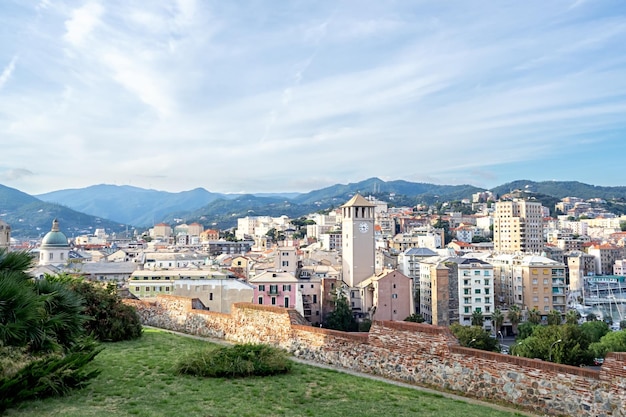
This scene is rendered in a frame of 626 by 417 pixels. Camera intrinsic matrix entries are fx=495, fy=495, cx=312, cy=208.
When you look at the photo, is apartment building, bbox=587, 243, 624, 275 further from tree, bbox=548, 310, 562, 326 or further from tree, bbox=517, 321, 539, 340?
tree, bbox=517, 321, 539, 340

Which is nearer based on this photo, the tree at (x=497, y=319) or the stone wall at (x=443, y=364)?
the stone wall at (x=443, y=364)

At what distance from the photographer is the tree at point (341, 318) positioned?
57.2 meters

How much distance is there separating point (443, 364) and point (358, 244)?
64574 millimetres

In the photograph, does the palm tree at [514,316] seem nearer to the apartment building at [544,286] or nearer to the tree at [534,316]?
the tree at [534,316]

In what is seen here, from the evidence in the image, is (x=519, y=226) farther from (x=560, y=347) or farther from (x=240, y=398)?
(x=240, y=398)

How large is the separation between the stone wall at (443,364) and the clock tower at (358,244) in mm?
60369

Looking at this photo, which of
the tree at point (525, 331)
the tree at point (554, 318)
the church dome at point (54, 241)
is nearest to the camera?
the tree at point (525, 331)

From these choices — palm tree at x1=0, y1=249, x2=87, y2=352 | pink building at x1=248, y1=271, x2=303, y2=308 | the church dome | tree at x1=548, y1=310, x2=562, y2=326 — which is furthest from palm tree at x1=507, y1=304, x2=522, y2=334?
palm tree at x1=0, y1=249, x2=87, y2=352

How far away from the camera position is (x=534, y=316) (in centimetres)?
6412

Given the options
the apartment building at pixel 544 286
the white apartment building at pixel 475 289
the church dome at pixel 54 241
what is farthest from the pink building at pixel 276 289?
the apartment building at pixel 544 286

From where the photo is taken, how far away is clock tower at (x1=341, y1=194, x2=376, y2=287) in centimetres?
7225

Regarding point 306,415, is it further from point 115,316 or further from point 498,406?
point 115,316

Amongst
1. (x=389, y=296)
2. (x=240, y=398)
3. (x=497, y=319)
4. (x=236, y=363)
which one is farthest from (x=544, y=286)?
(x=240, y=398)

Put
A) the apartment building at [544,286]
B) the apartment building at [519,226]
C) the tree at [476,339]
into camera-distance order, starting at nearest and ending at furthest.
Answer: the tree at [476,339] < the apartment building at [544,286] < the apartment building at [519,226]
